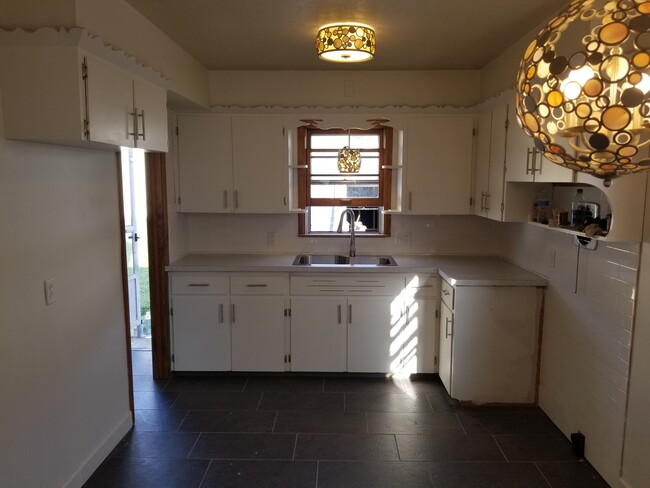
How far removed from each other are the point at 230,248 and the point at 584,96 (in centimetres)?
395

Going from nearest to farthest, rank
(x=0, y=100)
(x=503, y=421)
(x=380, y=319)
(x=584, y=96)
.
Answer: (x=584, y=96) → (x=0, y=100) → (x=503, y=421) → (x=380, y=319)

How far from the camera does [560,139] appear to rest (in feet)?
2.66

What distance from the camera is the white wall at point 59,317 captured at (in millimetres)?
2014

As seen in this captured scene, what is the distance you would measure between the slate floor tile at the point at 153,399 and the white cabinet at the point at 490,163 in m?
2.73

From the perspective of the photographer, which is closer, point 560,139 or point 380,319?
point 560,139

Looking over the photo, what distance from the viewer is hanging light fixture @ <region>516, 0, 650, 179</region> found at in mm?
724

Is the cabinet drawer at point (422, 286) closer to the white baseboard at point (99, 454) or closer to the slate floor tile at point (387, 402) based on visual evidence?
the slate floor tile at point (387, 402)

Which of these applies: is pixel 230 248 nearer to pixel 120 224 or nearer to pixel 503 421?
pixel 120 224

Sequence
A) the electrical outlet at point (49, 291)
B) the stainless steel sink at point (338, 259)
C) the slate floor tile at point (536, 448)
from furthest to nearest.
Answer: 1. the stainless steel sink at point (338, 259)
2. the slate floor tile at point (536, 448)
3. the electrical outlet at point (49, 291)

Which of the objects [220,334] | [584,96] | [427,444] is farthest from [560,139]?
[220,334]

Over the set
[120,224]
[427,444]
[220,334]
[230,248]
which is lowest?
[427,444]

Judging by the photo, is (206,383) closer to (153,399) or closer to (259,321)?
(153,399)

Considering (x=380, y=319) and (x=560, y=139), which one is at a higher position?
(x=560, y=139)

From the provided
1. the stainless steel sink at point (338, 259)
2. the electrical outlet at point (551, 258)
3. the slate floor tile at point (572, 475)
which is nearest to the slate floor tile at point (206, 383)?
the stainless steel sink at point (338, 259)
